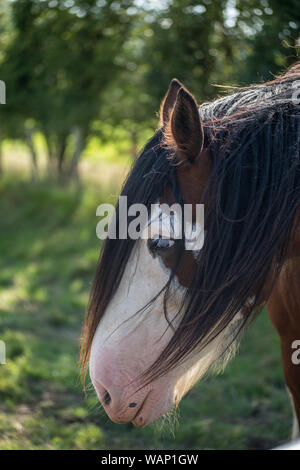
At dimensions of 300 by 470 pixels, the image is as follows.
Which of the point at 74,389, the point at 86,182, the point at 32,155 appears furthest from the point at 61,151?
the point at 74,389

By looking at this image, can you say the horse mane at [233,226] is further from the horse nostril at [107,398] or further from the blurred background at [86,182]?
the blurred background at [86,182]

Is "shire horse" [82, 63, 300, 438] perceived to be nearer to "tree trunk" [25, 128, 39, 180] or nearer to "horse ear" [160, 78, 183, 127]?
"horse ear" [160, 78, 183, 127]

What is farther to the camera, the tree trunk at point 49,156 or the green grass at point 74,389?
the tree trunk at point 49,156

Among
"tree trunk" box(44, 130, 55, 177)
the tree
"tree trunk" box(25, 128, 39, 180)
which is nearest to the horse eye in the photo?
the tree

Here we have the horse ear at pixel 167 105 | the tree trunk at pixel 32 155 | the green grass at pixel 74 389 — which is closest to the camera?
the horse ear at pixel 167 105

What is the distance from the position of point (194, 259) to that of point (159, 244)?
123 mm

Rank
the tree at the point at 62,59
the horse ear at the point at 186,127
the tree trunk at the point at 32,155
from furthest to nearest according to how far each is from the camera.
A: the tree trunk at the point at 32,155 < the tree at the point at 62,59 < the horse ear at the point at 186,127

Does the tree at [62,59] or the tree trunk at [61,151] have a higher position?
the tree at [62,59]

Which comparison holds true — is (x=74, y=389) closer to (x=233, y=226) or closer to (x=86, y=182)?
(x=233, y=226)

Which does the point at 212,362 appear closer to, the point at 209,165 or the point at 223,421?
the point at 209,165

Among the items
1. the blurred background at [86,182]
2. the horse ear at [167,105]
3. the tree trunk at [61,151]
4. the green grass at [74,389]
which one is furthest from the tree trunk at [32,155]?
the horse ear at [167,105]

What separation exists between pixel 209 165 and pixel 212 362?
0.69m

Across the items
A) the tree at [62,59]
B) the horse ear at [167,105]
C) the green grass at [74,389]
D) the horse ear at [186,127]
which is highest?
the tree at [62,59]

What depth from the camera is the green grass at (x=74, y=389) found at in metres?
2.93
